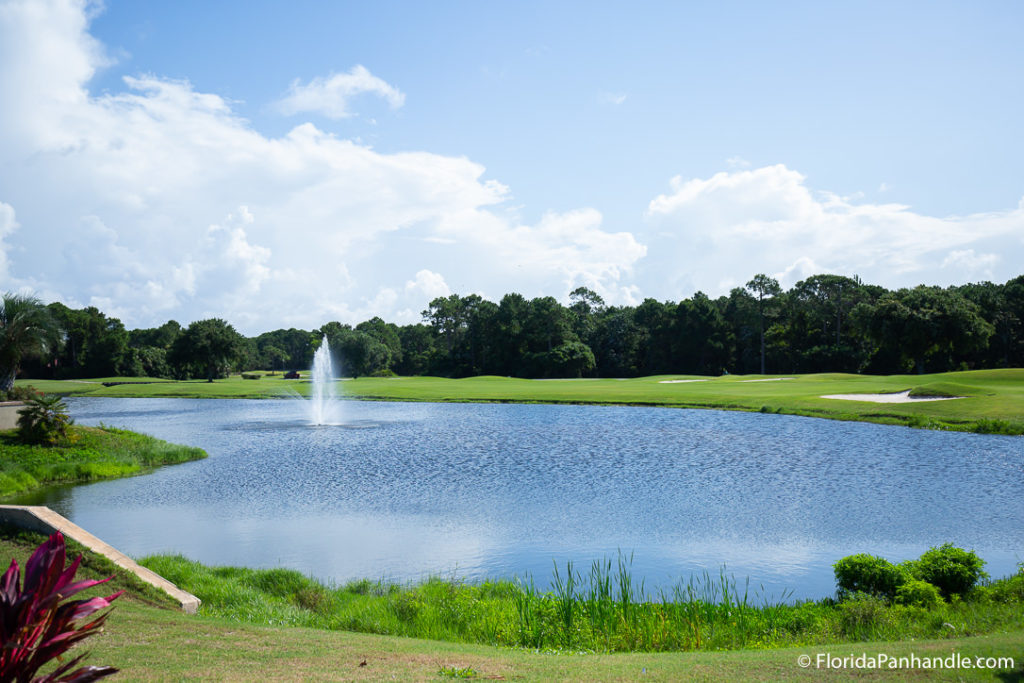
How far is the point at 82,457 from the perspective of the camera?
24.9 meters

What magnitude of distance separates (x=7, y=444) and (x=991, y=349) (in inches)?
3645

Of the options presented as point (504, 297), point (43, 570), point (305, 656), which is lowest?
point (305, 656)

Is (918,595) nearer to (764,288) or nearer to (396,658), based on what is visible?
(396,658)

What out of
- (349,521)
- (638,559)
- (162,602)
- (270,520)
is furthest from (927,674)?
(270,520)

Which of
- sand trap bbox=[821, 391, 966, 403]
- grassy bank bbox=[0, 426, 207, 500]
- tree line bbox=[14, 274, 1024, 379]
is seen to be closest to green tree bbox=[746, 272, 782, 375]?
tree line bbox=[14, 274, 1024, 379]

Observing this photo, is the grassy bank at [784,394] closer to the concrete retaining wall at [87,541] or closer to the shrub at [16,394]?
the shrub at [16,394]

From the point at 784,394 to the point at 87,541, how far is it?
4861 cm

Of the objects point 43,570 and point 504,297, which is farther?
point 504,297

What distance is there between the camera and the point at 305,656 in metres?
6.92

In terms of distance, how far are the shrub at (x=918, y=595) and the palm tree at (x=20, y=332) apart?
1424 inches

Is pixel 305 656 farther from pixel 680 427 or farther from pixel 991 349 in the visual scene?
pixel 991 349

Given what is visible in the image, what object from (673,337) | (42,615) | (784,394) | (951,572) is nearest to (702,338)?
(673,337)

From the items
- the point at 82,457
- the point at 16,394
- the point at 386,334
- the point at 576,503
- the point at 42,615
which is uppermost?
the point at 386,334

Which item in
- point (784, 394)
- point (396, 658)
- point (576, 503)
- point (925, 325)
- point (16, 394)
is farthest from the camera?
point (925, 325)
